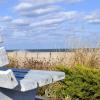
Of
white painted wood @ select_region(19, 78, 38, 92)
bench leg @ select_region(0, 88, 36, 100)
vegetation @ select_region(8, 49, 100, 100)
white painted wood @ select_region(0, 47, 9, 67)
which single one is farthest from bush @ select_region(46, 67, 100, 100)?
white painted wood @ select_region(0, 47, 9, 67)

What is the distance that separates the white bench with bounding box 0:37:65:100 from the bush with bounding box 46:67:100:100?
2.86 metres

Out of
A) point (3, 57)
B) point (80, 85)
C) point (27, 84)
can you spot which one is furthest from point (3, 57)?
point (80, 85)

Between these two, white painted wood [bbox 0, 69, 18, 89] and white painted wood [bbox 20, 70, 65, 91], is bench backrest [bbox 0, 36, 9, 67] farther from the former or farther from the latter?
white painted wood [bbox 20, 70, 65, 91]

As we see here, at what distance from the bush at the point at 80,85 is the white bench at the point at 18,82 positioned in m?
2.86

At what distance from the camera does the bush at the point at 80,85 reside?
7324 mm

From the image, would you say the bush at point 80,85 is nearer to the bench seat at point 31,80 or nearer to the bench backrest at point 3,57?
the bench seat at point 31,80

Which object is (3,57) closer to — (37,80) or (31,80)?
(31,80)

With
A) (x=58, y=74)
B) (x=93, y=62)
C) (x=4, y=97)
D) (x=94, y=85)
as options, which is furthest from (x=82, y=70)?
(x=4, y=97)

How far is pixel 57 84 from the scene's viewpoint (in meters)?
8.24

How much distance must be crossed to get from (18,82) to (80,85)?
398 cm

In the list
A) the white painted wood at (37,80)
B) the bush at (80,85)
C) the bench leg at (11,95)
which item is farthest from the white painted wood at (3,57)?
the bush at (80,85)

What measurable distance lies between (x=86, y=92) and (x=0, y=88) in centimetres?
386

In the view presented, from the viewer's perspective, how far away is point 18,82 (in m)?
3.64

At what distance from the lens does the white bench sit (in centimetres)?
347
